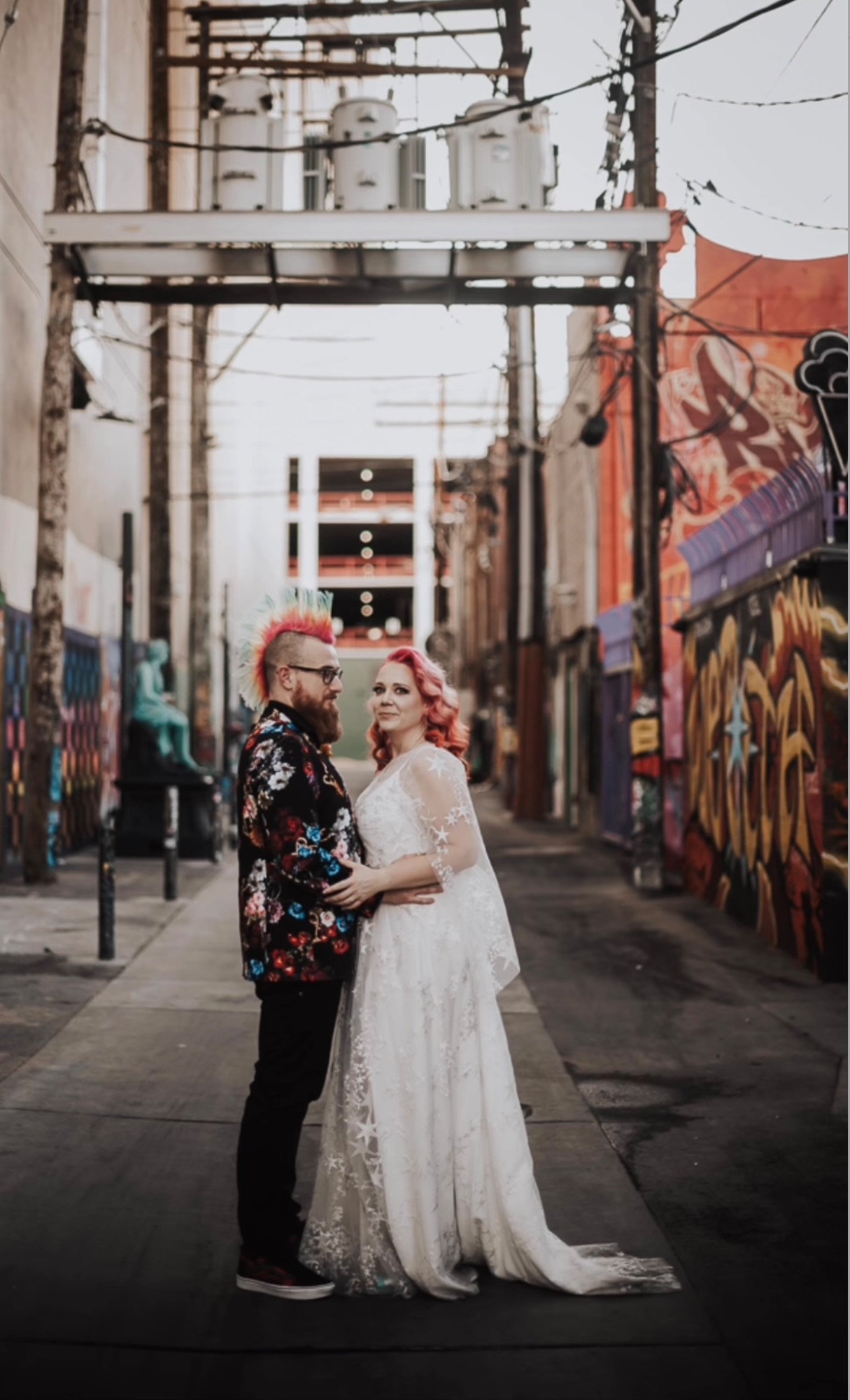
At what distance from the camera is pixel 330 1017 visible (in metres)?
4.63

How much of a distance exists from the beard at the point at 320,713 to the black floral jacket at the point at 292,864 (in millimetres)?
135

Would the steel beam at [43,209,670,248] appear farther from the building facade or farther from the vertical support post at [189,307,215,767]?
the vertical support post at [189,307,215,767]

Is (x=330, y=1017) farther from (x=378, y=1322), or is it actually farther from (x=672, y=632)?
(x=672, y=632)

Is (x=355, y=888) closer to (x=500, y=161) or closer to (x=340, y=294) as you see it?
(x=500, y=161)

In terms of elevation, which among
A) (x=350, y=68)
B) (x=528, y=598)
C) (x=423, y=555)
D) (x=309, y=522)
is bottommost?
(x=528, y=598)

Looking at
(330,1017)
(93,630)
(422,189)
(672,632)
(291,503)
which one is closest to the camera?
(330,1017)

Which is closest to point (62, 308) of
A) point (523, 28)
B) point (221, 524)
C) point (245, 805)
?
point (523, 28)

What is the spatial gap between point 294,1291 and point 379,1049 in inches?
27.9

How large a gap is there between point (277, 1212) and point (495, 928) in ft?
3.36

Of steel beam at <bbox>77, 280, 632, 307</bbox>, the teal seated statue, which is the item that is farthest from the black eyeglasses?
the teal seated statue

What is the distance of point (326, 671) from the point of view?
4.80 meters

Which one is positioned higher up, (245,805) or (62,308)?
(62,308)

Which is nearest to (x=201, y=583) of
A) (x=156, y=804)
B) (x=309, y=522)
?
(x=156, y=804)

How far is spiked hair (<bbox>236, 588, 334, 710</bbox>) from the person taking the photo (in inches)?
190
